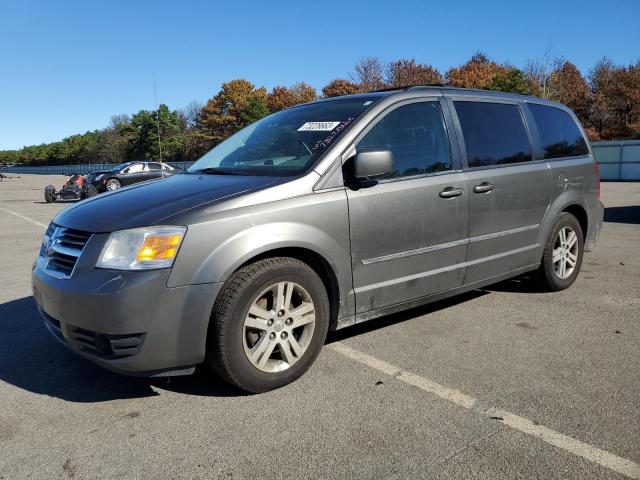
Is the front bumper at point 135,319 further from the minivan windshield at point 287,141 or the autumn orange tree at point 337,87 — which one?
the autumn orange tree at point 337,87

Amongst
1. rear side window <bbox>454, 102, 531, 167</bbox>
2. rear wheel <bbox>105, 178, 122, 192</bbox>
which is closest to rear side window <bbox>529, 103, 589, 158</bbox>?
rear side window <bbox>454, 102, 531, 167</bbox>

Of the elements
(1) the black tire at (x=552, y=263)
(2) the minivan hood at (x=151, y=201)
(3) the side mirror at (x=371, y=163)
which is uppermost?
(3) the side mirror at (x=371, y=163)

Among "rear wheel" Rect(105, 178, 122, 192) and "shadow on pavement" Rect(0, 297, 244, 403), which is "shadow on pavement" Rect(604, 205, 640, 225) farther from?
"rear wheel" Rect(105, 178, 122, 192)

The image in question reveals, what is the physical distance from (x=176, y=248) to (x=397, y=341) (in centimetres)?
188

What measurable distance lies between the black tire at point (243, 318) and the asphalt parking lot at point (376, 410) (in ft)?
0.35

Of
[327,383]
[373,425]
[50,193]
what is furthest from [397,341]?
[50,193]

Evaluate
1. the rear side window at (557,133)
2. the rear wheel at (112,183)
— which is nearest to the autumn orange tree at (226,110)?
the rear wheel at (112,183)

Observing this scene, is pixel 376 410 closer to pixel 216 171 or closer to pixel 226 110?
pixel 216 171

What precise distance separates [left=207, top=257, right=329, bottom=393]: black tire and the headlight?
1.19ft

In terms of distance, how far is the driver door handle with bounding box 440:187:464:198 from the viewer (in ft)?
12.7

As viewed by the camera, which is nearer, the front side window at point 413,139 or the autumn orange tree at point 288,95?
the front side window at point 413,139

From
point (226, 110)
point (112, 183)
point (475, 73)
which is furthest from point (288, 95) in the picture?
point (112, 183)

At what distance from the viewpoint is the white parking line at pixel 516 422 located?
2.32m

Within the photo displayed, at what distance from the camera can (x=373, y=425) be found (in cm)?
271
